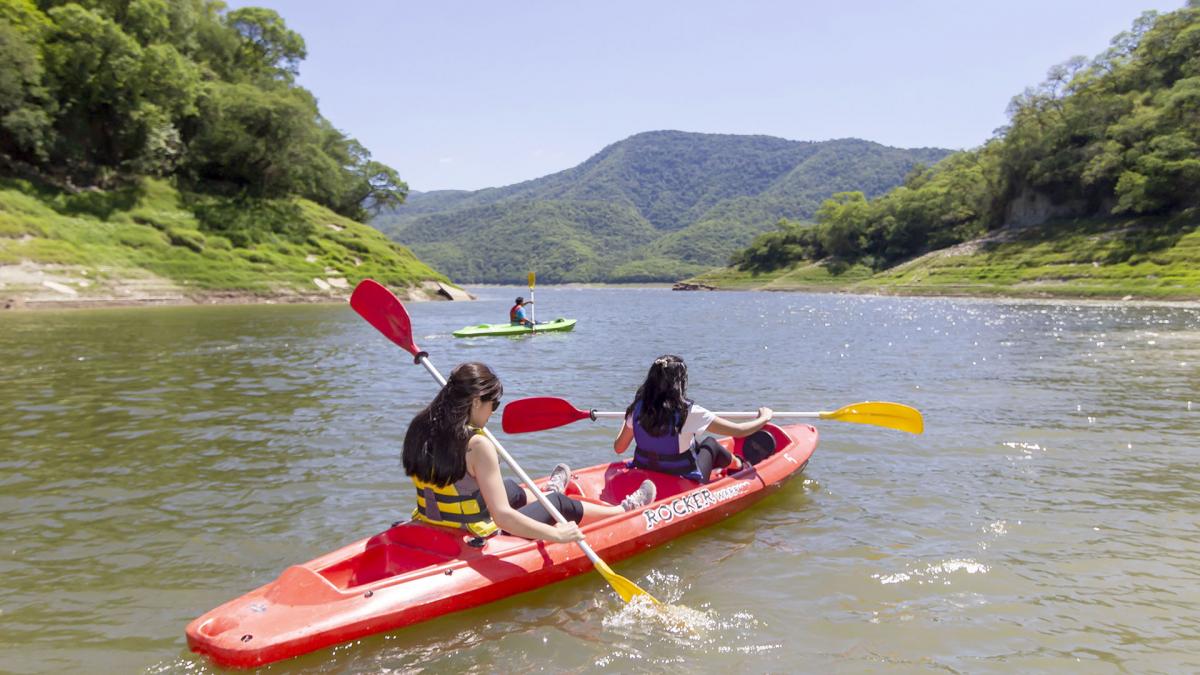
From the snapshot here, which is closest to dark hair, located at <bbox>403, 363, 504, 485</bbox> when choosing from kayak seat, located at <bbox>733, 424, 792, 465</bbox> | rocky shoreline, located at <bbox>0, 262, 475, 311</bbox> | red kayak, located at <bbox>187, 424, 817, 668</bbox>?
red kayak, located at <bbox>187, 424, 817, 668</bbox>

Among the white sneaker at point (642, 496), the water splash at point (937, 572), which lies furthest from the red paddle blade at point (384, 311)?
the water splash at point (937, 572)

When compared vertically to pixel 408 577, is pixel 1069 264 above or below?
above

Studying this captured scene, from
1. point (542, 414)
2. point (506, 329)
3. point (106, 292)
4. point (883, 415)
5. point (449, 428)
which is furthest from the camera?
point (106, 292)

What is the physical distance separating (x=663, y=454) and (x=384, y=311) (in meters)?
3.46

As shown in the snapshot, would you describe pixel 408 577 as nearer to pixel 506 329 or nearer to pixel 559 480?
pixel 559 480

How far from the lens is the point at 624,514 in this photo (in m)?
6.67

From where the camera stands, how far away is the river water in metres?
5.02

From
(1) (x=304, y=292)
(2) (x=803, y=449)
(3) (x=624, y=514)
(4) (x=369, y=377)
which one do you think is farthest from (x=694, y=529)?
(1) (x=304, y=292)

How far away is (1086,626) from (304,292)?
49.9m

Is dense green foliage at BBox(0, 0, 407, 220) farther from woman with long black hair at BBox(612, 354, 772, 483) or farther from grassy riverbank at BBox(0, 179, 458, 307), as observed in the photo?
woman with long black hair at BBox(612, 354, 772, 483)

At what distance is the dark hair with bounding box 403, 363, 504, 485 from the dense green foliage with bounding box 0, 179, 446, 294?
121 feet

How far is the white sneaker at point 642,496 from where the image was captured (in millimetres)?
7234

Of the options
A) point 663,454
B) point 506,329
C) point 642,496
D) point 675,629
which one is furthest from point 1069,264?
point 675,629

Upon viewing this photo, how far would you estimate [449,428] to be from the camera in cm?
513
